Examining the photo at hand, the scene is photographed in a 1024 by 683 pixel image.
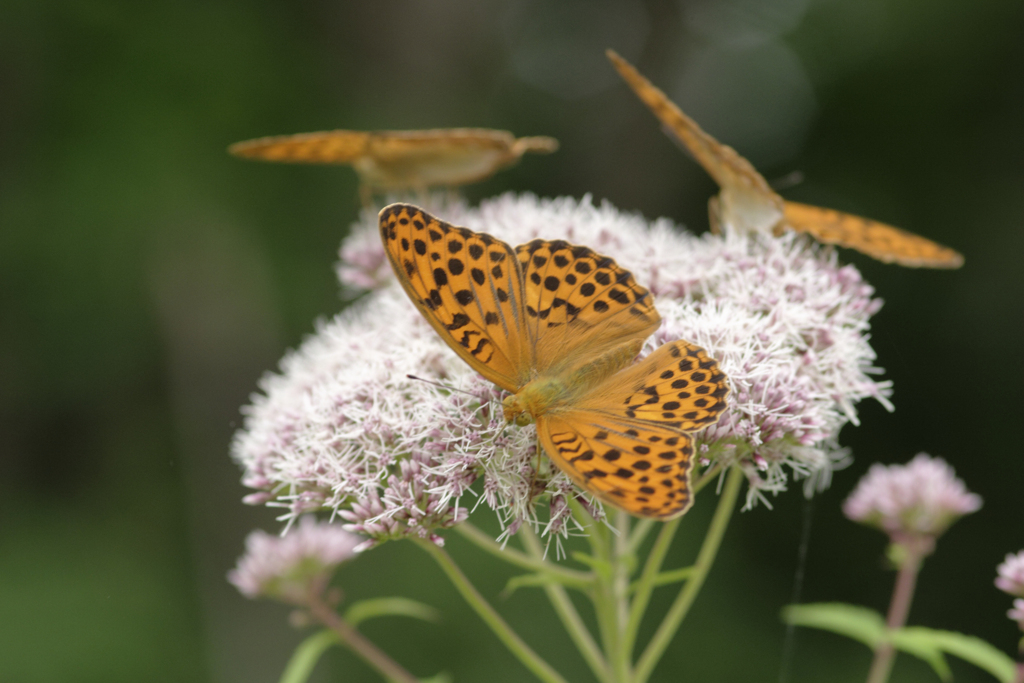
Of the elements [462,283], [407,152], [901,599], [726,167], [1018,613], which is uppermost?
[407,152]

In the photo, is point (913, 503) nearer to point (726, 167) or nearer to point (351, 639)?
point (726, 167)

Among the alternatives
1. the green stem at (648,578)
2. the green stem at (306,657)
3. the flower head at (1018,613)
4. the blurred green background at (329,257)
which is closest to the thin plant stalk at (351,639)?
the green stem at (306,657)

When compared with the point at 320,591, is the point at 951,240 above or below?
above

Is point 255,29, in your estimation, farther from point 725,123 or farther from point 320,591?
point 320,591

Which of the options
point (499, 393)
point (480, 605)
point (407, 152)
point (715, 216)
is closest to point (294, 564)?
point (480, 605)

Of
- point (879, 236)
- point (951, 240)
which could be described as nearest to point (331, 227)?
point (951, 240)

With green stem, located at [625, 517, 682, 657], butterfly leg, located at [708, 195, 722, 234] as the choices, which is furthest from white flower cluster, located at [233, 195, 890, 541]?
green stem, located at [625, 517, 682, 657]
